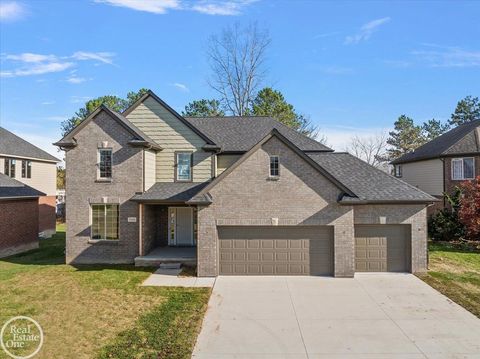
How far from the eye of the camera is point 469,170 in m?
24.7

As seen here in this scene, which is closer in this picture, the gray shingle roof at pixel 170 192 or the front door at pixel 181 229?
the gray shingle roof at pixel 170 192

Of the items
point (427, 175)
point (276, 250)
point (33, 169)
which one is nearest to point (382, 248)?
point (276, 250)

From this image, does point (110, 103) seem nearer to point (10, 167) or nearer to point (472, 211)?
point (10, 167)

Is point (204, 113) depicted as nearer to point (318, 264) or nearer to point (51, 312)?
point (318, 264)

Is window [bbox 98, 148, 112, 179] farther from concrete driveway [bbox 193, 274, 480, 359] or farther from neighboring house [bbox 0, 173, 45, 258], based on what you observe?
concrete driveway [bbox 193, 274, 480, 359]

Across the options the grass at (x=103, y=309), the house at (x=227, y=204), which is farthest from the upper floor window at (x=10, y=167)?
the house at (x=227, y=204)

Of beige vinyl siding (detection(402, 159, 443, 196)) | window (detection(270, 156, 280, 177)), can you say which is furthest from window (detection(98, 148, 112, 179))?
beige vinyl siding (detection(402, 159, 443, 196))

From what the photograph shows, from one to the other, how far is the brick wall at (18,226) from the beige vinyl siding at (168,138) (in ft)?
29.8

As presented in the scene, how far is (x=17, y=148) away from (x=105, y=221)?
1524 cm

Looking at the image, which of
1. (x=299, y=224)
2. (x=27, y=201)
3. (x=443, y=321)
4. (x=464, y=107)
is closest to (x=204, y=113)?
(x=27, y=201)

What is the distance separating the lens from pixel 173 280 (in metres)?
14.3

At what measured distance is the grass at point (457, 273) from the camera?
12.2 metres
